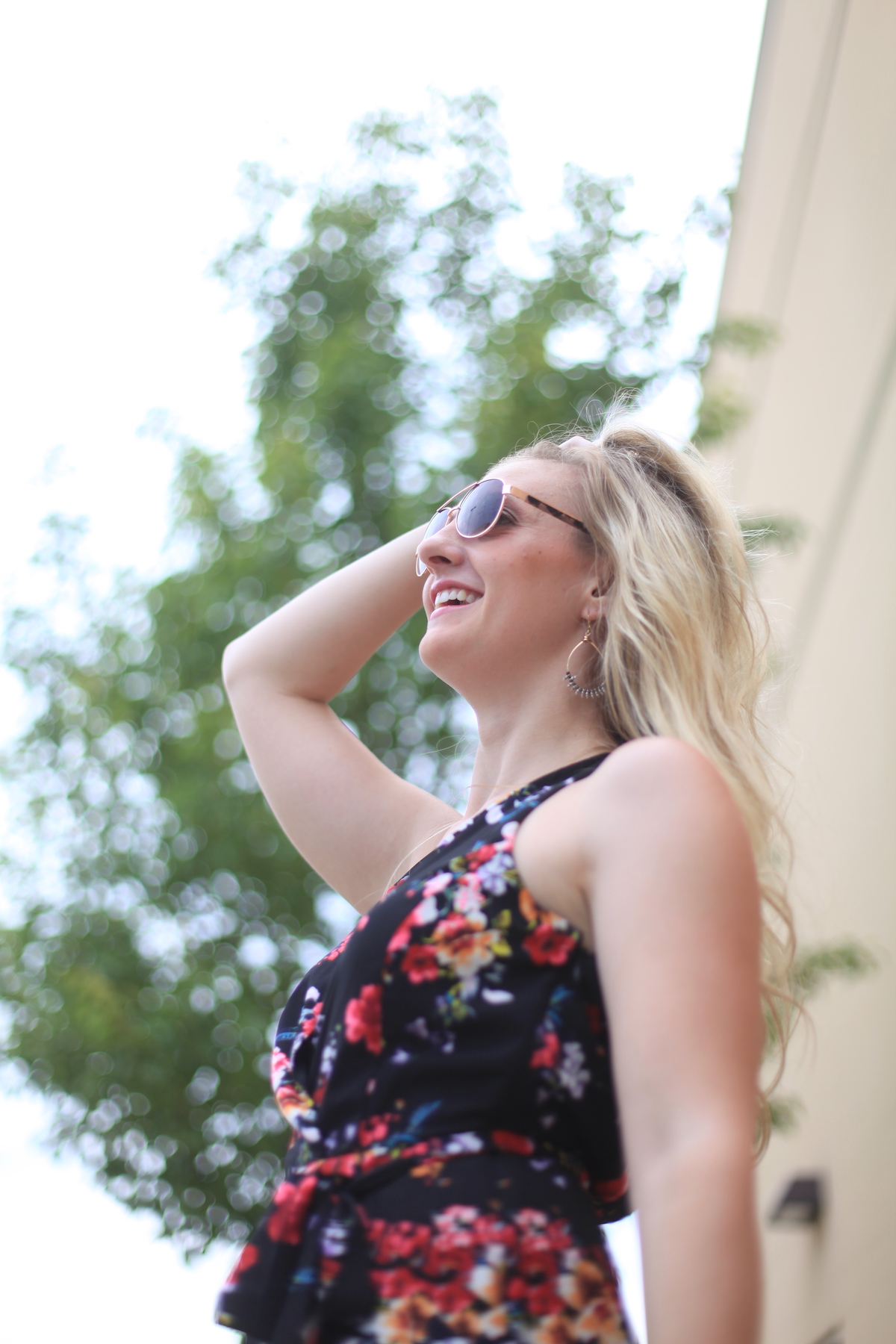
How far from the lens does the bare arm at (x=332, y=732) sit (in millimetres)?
1859

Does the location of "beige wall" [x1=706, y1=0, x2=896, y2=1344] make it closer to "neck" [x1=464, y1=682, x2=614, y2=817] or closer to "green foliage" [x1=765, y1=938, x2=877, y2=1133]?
"green foliage" [x1=765, y1=938, x2=877, y2=1133]

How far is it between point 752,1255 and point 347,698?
3914 millimetres

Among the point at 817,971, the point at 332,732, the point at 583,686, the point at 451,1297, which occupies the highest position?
the point at 583,686

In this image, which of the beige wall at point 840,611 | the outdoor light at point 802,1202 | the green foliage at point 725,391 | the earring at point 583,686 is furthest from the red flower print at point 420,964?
the green foliage at point 725,391

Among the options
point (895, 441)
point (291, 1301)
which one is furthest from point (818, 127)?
point (291, 1301)

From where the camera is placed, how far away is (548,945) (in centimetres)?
120

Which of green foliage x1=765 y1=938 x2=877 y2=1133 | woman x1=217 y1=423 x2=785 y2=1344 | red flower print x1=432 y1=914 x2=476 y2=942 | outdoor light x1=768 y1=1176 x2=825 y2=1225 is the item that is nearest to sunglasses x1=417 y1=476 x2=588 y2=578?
woman x1=217 y1=423 x2=785 y2=1344

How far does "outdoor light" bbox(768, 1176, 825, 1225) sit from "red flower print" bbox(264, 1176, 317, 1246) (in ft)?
10.4

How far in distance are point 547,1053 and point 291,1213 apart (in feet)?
1.07

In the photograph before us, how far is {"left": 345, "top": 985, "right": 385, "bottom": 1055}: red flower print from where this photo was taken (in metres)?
1.23

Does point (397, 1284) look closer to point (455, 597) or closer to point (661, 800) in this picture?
point (661, 800)

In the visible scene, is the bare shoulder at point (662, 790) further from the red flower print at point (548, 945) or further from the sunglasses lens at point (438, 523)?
the sunglasses lens at point (438, 523)

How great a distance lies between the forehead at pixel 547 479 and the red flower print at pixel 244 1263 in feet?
3.71

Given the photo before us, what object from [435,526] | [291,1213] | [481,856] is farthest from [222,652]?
[291,1213]
